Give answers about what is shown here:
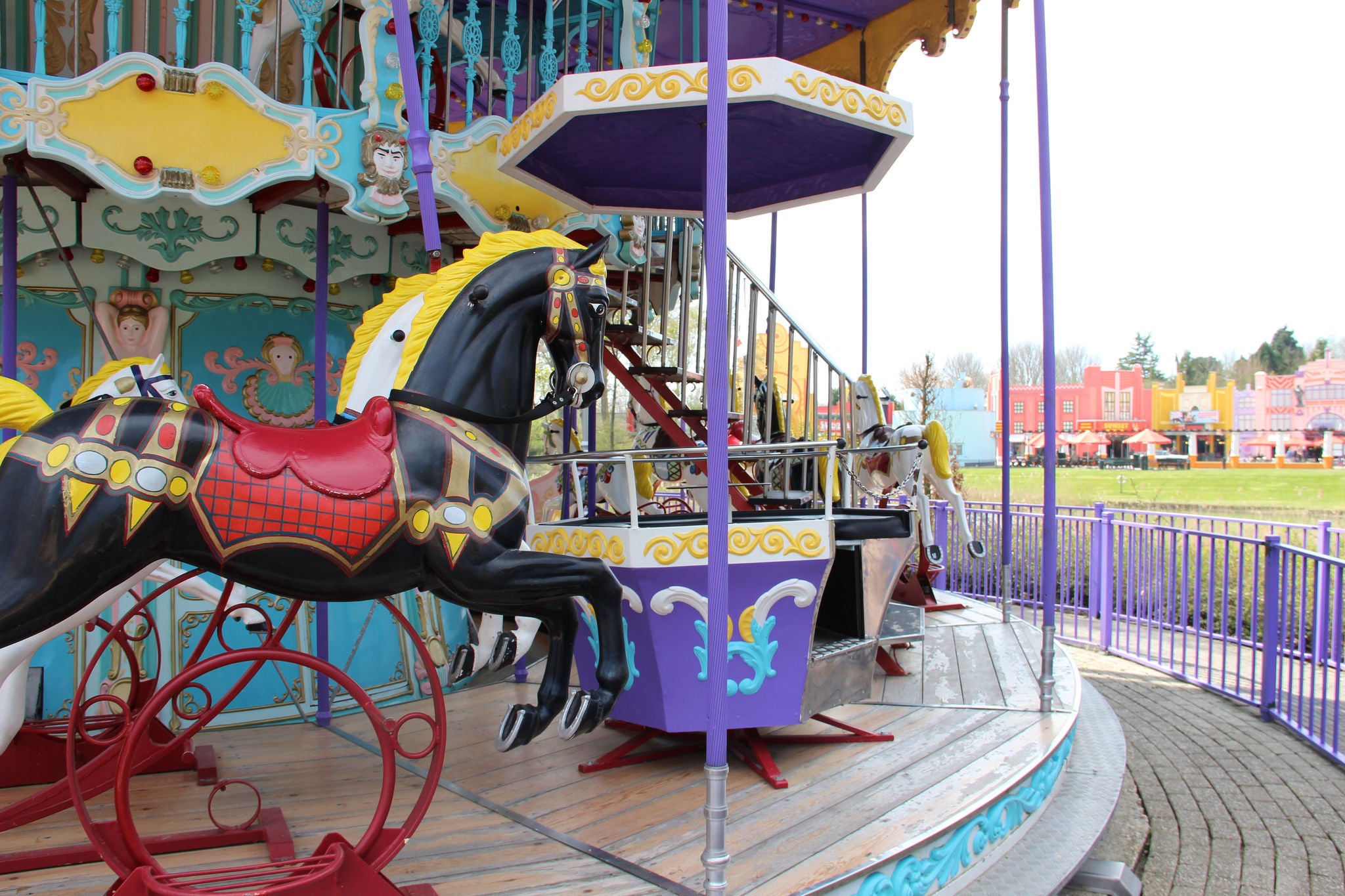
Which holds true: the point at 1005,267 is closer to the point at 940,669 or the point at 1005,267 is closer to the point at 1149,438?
the point at 940,669

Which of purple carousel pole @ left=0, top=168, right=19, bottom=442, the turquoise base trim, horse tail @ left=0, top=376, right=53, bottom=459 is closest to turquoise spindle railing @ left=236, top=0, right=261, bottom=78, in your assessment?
purple carousel pole @ left=0, top=168, right=19, bottom=442

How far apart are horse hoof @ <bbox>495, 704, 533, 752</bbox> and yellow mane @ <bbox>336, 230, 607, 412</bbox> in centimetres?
109

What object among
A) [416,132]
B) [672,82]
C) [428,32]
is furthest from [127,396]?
[672,82]

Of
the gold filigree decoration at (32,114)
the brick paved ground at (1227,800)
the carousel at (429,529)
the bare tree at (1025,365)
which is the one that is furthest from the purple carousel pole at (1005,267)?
the bare tree at (1025,365)

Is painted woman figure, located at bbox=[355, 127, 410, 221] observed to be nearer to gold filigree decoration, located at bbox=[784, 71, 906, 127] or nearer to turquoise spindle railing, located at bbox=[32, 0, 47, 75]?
turquoise spindle railing, located at bbox=[32, 0, 47, 75]

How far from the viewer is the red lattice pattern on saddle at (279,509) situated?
7.99ft

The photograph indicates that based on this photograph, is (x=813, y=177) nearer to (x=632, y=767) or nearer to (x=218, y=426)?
(x=632, y=767)

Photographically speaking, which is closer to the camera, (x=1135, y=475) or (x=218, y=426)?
(x=218, y=426)

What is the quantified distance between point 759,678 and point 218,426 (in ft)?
7.39

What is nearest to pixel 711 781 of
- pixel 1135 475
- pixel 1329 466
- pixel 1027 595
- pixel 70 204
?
pixel 70 204

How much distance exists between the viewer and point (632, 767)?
3.87m

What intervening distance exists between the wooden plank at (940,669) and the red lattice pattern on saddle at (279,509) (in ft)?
10.8

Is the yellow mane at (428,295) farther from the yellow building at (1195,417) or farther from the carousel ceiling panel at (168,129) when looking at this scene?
→ the yellow building at (1195,417)

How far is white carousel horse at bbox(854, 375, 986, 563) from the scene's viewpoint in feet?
23.1
